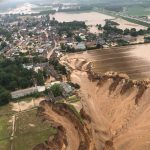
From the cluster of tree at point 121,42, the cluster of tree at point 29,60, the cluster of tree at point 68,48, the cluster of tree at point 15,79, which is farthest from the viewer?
the cluster of tree at point 121,42

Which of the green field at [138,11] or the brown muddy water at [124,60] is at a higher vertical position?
the brown muddy water at [124,60]

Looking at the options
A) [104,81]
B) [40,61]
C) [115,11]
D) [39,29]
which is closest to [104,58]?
[40,61]

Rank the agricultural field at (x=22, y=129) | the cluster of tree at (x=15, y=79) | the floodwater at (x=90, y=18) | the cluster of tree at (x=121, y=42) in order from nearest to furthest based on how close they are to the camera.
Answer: the agricultural field at (x=22, y=129), the cluster of tree at (x=15, y=79), the cluster of tree at (x=121, y=42), the floodwater at (x=90, y=18)

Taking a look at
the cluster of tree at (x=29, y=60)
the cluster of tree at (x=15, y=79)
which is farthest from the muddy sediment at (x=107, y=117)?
the cluster of tree at (x=29, y=60)

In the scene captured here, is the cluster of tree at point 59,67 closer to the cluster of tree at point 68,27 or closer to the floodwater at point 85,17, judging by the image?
the cluster of tree at point 68,27

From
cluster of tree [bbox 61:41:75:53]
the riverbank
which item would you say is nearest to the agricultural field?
the riverbank

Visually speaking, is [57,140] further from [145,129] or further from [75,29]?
[75,29]
